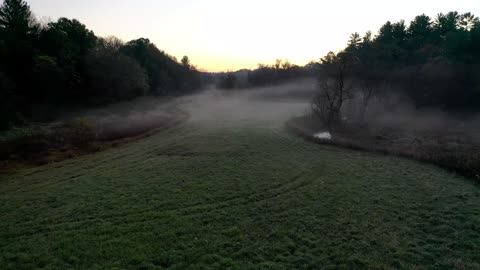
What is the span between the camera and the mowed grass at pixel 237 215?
24.6 feet

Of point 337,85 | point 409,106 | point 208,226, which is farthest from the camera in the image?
point 409,106

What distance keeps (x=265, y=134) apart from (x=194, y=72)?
7000 centimetres

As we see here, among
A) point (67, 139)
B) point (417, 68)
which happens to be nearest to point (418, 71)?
point (417, 68)

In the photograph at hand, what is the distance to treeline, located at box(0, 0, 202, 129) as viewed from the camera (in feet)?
92.6

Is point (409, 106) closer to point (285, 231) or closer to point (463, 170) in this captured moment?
point (463, 170)

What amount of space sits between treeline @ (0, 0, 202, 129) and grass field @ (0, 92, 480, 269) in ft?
55.7

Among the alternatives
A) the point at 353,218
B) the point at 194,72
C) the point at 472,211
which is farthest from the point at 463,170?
the point at 194,72

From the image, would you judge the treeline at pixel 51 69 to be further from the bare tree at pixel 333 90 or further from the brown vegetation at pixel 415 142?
the bare tree at pixel 333 90

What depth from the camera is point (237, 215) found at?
9922 millimetres

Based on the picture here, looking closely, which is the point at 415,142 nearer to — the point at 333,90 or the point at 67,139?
the point at 333,90

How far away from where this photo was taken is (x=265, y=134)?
25.3 meters

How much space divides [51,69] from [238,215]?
32973 mm

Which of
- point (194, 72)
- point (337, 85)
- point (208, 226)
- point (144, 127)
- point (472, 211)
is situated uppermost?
point (194, 72)

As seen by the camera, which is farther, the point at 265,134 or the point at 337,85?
the point at 337,85
